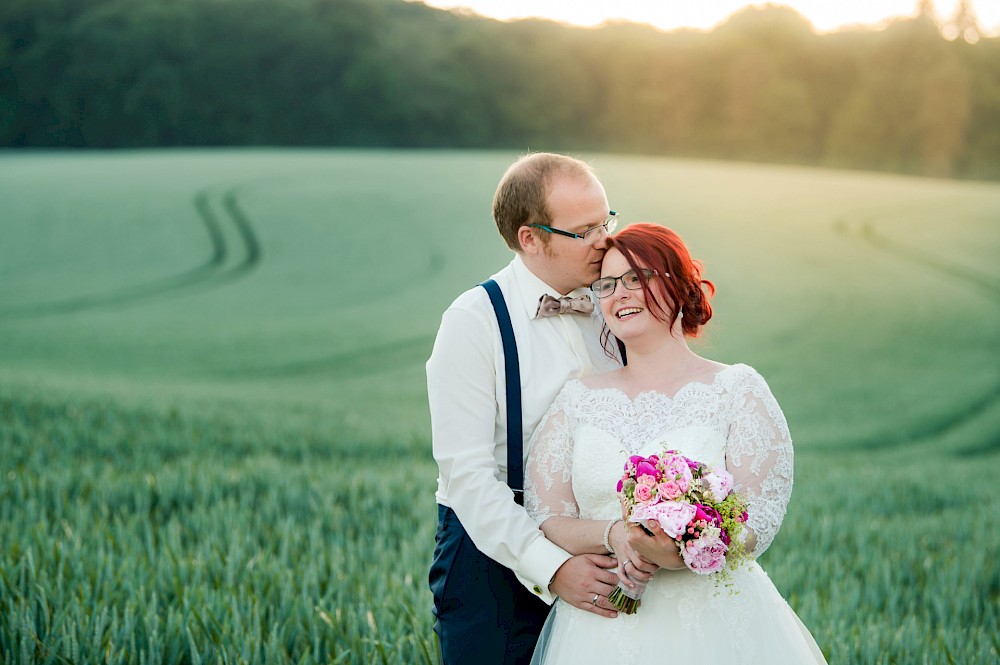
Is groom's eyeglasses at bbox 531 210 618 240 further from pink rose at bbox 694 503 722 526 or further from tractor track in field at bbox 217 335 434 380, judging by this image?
tractor track in field at bbox 217 335 434 380

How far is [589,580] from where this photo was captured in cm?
267

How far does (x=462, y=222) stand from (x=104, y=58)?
74.9 ft

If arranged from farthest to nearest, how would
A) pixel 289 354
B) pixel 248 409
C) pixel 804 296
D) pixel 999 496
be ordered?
pixel 804 296 < pixel 289 354 < pixel 248 409 < pixel 999 496

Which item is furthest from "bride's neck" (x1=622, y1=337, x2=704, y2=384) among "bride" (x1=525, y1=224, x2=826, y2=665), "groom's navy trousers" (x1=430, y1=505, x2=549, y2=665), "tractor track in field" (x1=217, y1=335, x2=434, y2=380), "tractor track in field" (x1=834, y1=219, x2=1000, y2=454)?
"tractor track in field" (x1=217, y1=335, x2=434, y2=380)

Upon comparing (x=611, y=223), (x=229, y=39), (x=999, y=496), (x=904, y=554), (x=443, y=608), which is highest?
(x=229, y=39)

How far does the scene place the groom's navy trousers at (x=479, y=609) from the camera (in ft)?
9.48

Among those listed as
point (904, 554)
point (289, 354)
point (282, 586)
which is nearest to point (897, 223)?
point (289, 354)

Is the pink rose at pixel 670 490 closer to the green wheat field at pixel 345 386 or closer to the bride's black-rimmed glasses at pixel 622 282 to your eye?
the bride's black-rimmed glasses at pixel 622 282

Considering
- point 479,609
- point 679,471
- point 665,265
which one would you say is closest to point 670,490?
point 679,471

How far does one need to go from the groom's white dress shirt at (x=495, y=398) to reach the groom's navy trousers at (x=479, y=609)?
0.50ft

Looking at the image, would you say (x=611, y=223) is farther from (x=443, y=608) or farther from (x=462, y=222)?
(x=462, y=222)

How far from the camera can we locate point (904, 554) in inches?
237

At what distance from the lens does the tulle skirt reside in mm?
2672

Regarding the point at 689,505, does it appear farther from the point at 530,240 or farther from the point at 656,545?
the point at 530,240
